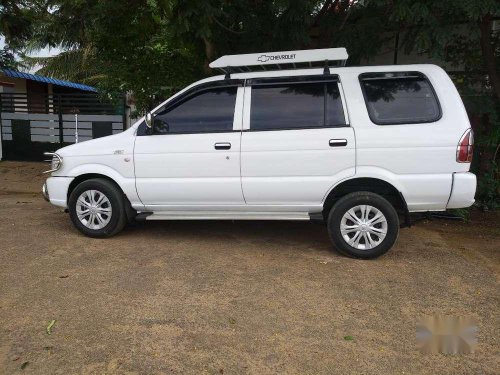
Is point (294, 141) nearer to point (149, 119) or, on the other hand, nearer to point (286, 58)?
point (286, 58)

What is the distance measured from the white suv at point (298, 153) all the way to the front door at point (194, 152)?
12 mm

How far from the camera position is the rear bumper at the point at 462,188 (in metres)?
4.61

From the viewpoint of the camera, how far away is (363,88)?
488 centimetres

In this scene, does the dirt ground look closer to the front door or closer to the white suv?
the white suv

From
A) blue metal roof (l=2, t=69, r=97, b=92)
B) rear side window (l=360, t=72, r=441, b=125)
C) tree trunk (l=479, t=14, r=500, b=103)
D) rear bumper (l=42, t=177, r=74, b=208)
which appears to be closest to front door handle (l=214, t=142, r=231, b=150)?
rear side window (l=360, t=72, r=441, b=125)

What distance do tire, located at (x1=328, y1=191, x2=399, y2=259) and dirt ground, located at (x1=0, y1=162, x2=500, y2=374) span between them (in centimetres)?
16

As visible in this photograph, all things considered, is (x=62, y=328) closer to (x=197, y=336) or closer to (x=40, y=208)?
(x=197, y=336)

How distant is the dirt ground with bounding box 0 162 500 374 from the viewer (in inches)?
121

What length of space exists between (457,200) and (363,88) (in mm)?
1511

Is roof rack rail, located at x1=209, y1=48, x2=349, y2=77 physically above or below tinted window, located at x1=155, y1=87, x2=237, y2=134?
above

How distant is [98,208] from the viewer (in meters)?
5.50

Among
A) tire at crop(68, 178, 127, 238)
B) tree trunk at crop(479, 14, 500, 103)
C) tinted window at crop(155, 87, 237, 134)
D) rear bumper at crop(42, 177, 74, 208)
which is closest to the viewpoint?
tinted window at crop(155, 87, 237, 134)

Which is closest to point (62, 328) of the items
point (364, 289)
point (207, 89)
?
point (364, 289)

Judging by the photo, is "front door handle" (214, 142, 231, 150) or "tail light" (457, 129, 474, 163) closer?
"tail light" (457, 129, 474, 163)
